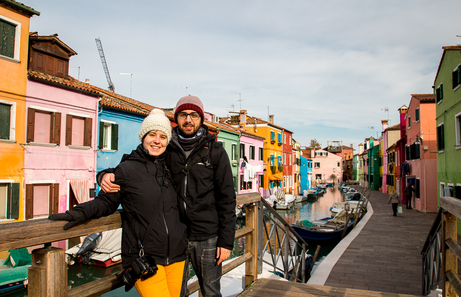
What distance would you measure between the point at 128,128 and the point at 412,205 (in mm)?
20915

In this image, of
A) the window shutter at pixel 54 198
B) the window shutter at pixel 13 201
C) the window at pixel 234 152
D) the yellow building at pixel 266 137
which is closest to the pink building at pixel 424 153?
the window at pixel 234 152

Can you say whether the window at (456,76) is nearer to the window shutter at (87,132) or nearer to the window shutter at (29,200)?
the window shutter at (87,132)

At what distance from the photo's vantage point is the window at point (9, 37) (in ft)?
39.4

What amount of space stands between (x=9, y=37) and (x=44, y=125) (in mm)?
3551

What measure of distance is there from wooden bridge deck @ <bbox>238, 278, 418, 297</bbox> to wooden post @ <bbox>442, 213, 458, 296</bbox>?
647 mm

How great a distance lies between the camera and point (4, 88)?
39.4ft

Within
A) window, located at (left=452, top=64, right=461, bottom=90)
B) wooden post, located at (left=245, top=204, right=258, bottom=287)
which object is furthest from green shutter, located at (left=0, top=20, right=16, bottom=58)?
window, located at (left=452, top=64, right=461, bottom=90)

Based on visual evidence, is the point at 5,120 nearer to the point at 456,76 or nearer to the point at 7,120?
the point at 7,120

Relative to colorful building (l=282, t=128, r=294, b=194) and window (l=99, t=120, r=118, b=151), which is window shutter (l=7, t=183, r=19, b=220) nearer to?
window (l=99, t=120, r=118, b=151)

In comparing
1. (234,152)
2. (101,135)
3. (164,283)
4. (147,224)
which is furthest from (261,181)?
(147,224)

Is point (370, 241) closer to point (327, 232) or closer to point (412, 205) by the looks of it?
point (327, 232)

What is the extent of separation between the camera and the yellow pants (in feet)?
6.56

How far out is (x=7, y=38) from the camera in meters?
12.1

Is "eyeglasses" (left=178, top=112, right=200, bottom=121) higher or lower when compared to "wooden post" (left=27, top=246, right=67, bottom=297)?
higher
